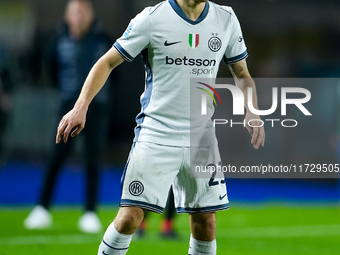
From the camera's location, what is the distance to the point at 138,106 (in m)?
9.98

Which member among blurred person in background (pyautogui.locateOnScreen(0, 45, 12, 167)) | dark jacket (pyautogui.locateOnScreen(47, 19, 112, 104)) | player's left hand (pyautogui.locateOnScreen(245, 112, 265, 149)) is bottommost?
player's left hand (pyautogui.locateOnScreen(245, 112, 265, 149))

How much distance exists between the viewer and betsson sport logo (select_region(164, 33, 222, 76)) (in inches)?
121

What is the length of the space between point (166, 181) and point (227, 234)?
306 centimetres

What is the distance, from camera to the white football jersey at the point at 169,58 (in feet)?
10.00

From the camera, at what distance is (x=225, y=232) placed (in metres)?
6.05

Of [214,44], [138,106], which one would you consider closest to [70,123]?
[214,44]

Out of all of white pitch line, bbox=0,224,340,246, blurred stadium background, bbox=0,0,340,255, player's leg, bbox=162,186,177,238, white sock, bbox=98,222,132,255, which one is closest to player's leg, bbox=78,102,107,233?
white pitch line, bbox=0,224,340,246

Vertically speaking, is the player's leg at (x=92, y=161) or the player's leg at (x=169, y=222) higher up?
the player's leg at (x=92, y=161)

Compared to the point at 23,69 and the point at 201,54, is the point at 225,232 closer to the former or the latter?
the point at 201,54

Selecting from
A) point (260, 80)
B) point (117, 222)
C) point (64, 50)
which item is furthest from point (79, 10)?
point (260, 80)

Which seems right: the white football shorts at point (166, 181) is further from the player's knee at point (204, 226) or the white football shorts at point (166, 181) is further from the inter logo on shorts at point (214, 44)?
the inter logo on shorts at point (214, 44)

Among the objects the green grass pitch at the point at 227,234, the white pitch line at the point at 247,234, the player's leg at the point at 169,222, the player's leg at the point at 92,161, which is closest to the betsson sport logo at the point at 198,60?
the green grass pitch at the point at 227,234

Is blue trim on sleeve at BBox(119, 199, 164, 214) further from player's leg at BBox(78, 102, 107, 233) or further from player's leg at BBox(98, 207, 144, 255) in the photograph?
player's leg at BBox(78, 102, 107, 233)

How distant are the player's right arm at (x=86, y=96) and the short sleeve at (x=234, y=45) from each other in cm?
66
